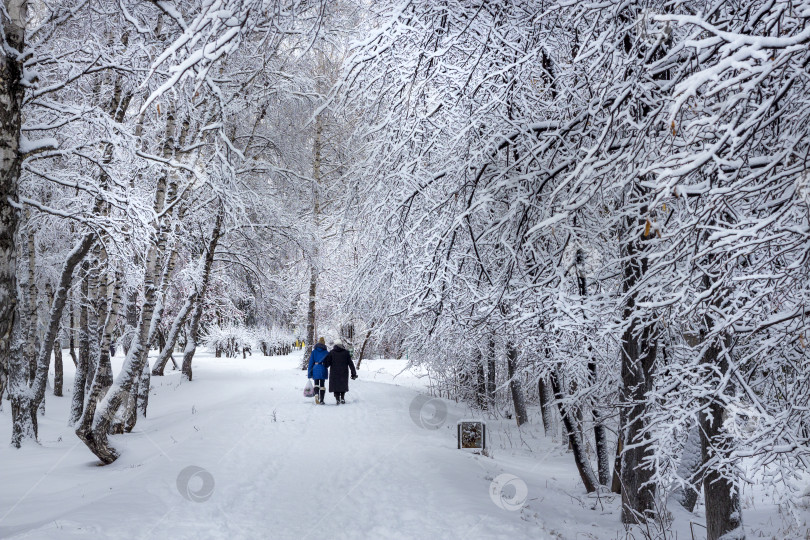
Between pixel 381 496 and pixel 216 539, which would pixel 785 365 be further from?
pixel 216 539

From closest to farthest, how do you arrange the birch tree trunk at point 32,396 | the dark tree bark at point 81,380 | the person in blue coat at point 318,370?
the birch tree trunk at point 32,396, the dark tree bark at point 81,380, the person in blue coat at point 318,370

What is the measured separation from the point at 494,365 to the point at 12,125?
545 inches

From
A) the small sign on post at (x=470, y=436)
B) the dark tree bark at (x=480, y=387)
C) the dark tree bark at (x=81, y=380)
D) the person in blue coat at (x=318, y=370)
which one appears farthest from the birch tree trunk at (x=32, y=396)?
the dark tree bark at (x=480, y=387)

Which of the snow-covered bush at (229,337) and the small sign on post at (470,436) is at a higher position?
the snow-covered bush at (229,337)

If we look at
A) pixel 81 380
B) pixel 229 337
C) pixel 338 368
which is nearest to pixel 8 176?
pixel 81 380

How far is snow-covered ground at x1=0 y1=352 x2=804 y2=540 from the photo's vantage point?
5852mm

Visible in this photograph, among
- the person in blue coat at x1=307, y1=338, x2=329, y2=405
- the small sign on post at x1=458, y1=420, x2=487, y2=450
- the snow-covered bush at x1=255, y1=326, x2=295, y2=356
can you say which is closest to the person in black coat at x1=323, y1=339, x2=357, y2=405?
the person in blue coat at x1=307, y1=338, x2=329, y2=405

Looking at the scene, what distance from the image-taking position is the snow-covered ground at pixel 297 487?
19.2ft

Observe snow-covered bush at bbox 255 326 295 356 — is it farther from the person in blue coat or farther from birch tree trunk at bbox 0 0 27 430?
birch tree trunk at bbox 0 0 27 430

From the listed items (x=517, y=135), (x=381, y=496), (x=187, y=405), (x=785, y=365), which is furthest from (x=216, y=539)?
(x=187, y=405)

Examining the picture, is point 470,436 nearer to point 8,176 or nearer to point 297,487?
point 297,487

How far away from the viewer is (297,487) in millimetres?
7422

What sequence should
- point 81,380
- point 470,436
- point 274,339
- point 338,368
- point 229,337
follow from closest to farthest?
1. point 470,436
2. point 81,380
3. point 338,368
4. point 229,337
5. point 274,339

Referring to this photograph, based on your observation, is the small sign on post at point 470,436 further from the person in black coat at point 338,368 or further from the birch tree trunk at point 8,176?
the birch tree trunk at point 8,176
